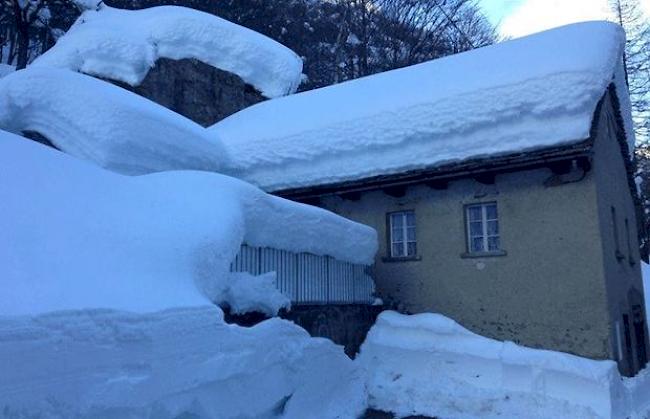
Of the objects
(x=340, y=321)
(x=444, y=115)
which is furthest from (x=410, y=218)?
(x=340, y=321)

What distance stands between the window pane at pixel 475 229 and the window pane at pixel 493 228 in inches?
6.3

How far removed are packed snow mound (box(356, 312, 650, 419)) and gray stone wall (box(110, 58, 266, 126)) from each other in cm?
911

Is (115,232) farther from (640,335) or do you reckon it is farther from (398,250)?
(640,335)

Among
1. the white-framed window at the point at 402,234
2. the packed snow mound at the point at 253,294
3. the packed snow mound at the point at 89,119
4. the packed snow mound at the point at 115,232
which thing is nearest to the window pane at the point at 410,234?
the white-framed window at the point at 402,234

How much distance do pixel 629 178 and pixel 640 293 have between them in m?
3.14

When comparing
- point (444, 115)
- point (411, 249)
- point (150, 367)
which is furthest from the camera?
point (411, 249)

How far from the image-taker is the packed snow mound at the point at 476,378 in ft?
28.6

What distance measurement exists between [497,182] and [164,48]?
412 inches

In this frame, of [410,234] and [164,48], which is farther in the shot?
[164,48]

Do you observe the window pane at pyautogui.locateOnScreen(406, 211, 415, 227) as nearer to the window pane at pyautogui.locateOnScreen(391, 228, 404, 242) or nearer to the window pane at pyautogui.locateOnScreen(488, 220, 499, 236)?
the window pane at pyautogui.locateOnScreen(391, 228, 404, 242)

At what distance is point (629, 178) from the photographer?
14859 mm

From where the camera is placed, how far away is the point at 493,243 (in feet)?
35.5

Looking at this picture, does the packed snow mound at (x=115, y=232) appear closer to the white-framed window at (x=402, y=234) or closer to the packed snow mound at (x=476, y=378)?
the packed snow mound at (x=476, y=378)

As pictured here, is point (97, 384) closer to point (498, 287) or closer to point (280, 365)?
point (280, 365)
